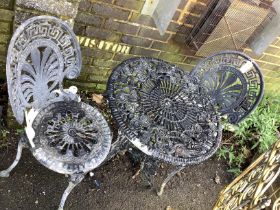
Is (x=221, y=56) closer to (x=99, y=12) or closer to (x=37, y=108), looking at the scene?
(x=99, y=12)

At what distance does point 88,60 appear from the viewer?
3.96 metres

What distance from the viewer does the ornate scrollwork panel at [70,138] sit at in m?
2.70

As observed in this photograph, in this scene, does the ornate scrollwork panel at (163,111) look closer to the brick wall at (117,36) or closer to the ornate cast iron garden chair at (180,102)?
the ornate cast iron garden chair at (180,102)

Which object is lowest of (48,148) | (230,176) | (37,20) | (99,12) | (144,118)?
(230,176)

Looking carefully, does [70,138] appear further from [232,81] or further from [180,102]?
[232,81]

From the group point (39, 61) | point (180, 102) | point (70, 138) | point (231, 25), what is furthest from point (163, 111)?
point (231, 25)

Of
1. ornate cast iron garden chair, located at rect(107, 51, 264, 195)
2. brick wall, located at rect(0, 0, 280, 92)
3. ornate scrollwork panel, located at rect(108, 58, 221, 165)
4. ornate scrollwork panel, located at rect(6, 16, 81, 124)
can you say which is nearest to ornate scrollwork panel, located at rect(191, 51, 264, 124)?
ornate cast iron garden chair, located at rect(107, 51, 264, 195)

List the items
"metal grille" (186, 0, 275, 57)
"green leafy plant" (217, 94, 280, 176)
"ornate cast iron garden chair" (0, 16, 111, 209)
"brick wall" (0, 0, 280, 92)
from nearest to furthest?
1. "ornate cast iron garden chair" (0, 16, 111, 209)
2. "brick wall" (0, 0, 280, 92)
3. "metal grille" (186, 0, 275, 57)
4. "green leafy plant" (217, 94, 280, 176)

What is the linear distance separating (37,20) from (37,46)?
0.22m

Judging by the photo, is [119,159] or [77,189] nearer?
[77,189]

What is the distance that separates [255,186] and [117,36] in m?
2.43

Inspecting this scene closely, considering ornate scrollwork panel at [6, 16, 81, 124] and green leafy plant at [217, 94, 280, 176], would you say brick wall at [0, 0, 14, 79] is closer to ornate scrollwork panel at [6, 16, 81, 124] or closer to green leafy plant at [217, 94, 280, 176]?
ornate scrollwork panel at [6, 16, 81, 124]

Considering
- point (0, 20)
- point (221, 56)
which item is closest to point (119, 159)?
point (221, 56)

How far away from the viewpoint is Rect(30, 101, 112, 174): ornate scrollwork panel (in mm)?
2703
